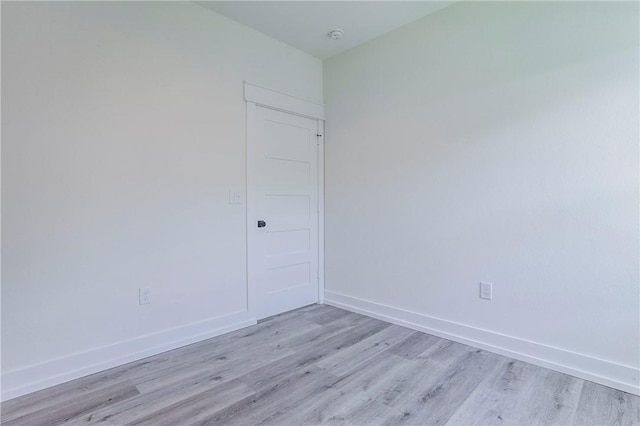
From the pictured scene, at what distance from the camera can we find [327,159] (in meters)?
3.55

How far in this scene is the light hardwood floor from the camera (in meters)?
1.66

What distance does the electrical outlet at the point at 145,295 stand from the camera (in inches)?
90.4

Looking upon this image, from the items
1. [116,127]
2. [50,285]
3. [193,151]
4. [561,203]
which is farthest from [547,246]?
[50,285]

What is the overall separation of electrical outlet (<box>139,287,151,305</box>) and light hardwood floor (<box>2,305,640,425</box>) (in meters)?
0.40

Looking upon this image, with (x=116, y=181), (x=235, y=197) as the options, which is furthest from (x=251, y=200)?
(x=116, y=181)

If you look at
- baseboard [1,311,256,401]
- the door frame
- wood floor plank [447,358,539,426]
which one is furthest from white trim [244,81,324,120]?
wood floor plank [447,358,539,426]

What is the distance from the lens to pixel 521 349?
2273 millimetres

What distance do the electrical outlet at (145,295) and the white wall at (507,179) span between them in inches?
74.4

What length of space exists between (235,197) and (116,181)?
2.96 feet

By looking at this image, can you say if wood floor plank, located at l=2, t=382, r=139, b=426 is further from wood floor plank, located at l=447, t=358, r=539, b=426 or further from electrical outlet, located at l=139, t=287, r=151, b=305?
wood floor plank, located at l=447, t=358, r=539, b=426

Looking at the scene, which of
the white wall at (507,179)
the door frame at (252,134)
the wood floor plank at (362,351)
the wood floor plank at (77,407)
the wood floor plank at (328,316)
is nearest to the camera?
the wood floor plank at (77,407)

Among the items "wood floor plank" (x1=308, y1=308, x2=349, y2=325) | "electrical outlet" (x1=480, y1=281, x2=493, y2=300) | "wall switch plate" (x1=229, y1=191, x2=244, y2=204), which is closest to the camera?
"electrical outlet" (x1=480, y1=281, x2=493, y2=300)

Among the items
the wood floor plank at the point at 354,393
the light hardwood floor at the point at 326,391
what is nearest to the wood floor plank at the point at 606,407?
the light hardwood floor at the point at 326,391

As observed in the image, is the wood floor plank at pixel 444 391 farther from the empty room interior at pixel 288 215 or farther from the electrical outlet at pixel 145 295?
the electrical outlet at pixel 145 295
